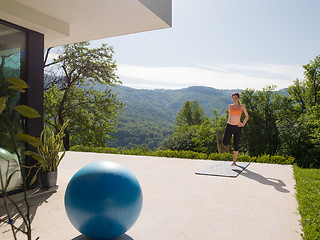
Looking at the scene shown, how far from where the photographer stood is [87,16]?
5.34 m

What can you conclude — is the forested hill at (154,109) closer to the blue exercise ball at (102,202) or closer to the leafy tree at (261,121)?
the leafy tree at (261,121)

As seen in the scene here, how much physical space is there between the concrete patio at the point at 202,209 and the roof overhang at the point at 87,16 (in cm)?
303

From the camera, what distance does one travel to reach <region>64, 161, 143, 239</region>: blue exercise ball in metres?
2.85

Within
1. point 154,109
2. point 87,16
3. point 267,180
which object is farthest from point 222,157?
point 154,109

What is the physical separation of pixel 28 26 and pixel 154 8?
228cm

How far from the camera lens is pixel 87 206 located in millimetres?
2855

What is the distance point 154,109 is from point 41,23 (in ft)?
262


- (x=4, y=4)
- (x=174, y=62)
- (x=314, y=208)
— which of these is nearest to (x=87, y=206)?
(x=314, y=208)

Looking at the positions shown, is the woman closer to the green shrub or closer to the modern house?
the green shrub

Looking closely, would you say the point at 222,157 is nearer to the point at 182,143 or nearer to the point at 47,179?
the point at 47,179

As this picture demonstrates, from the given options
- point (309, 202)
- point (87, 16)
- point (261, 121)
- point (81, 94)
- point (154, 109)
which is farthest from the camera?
point (154, 109)

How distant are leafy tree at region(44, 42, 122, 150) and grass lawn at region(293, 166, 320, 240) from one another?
14.6 meters

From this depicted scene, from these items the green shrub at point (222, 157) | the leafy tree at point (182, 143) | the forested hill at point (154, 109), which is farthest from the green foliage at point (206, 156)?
the forested hill at point (154, 109)

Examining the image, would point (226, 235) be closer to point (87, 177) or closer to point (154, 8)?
point (87, 177)
